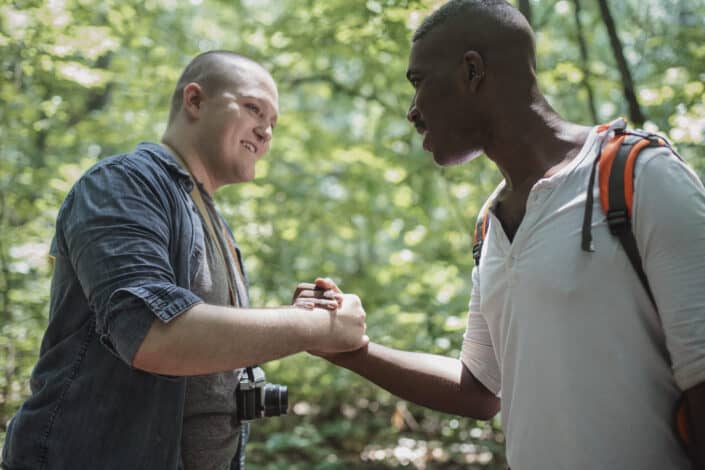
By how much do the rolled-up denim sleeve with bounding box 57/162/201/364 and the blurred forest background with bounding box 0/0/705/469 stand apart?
9.27 ft

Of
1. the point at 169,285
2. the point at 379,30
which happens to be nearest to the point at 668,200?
the point at 169,285

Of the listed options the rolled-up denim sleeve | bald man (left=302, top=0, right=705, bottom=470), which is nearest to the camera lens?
the rolled-up denim sleeve

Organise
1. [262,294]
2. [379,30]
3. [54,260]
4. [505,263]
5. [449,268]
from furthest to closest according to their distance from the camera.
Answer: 1. [262,294]
2. [449,268]
3. [379,30]
4. [54,260]
5. [505,263]

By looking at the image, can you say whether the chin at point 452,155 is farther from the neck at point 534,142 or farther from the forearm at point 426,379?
the forearm at point 426,379

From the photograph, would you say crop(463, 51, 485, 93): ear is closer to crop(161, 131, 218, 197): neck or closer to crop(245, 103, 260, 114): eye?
crop(245, 103, 260, 114): eye

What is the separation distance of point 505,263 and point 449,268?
3.54m

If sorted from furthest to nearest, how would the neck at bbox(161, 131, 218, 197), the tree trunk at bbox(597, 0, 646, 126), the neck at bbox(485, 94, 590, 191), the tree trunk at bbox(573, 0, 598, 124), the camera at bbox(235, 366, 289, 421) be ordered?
the tree trunk at bbox(573, 0, 598, 124)
the tree trunk at bbox(597, 0, 646, 126)
the neck at bbox(161, 131, 218, 197)
the camera at bbox(235, 366, 289, 421)
the neck at bbox(485, 94, 590, 191)

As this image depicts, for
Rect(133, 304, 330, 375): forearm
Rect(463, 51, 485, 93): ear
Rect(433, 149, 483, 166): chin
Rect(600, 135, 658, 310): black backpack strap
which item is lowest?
Rect(133, 304, 330, 375): forearm

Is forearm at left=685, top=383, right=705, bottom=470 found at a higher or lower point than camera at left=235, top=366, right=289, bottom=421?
higher

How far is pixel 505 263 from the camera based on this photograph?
5.69 ft

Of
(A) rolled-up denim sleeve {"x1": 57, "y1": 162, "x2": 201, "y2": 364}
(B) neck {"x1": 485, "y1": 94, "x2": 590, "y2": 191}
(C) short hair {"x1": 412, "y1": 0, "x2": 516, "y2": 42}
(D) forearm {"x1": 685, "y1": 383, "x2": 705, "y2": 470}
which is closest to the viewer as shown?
(D) forearm {"x1": 685, "y1": 383, "x2": 705, "y2": 470}

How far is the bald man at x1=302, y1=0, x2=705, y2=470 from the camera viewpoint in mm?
1411

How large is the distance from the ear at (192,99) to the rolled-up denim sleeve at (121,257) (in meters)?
0.67

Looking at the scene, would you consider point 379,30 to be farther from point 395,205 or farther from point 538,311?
point 538,311
